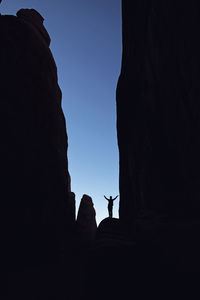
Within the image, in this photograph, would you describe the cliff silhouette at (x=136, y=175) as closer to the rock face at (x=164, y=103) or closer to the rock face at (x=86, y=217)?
the rock face at (x=164, y=103)

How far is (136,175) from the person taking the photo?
13.9 m

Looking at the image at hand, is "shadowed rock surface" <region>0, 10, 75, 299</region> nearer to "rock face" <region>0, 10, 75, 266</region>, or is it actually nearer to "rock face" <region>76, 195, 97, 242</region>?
"rock face" <region>0, 10, 75, 266</region>

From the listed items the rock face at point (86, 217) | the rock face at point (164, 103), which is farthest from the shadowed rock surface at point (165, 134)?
the rock face at point (86, 217)

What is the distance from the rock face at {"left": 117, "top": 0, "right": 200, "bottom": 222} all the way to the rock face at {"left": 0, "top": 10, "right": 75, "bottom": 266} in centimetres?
526

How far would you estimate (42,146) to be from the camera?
984cm

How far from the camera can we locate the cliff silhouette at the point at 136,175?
232 inches

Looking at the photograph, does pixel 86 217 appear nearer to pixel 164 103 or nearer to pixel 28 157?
pixel 28 157

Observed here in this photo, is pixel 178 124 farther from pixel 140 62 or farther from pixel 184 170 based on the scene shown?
pixel 140 62

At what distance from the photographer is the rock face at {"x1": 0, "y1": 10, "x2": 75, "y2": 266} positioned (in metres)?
8.72

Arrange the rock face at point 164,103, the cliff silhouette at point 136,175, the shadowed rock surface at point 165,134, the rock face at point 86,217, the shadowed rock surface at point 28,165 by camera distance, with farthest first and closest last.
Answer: the rock face at point 86,217 → the shadowed rock surface at point 28,165 → the rock face at point 164,103 → the cliff silhouette at point 136,175 → the shadowed rock surface at point 165,134

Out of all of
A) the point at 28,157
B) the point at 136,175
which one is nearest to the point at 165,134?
the point at 136,175

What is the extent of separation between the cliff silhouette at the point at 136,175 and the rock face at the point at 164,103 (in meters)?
0.05

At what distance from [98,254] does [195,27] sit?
836cm

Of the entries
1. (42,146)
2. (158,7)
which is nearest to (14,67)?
(42,146)
